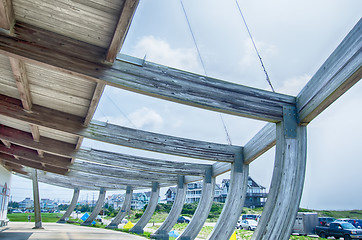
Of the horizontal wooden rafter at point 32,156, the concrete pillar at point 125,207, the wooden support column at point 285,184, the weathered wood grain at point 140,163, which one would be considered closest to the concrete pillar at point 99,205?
the concrete pillar at point 125,207

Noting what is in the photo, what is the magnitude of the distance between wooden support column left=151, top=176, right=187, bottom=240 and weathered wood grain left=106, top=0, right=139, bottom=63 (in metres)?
8.95

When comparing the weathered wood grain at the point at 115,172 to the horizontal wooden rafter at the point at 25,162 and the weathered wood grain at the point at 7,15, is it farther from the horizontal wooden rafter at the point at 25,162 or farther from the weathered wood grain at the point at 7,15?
the weathered wood grain at the point at 7,15

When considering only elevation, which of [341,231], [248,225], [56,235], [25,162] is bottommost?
[56,235]

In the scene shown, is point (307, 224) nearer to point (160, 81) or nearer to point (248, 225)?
point (248, 225)

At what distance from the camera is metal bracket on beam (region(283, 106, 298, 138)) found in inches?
170

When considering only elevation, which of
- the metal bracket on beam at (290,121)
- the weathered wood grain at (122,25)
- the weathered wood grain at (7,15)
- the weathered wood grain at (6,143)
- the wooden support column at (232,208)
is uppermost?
the weathered wood grain at (6,143)

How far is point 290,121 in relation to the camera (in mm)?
4449

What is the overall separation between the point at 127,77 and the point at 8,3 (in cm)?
171

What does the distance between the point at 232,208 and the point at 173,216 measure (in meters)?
5.95

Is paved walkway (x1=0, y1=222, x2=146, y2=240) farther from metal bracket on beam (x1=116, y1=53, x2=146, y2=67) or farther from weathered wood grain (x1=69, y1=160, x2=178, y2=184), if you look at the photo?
metal bracket on beam (x1=116, y1=53, x2=146, y2=67)

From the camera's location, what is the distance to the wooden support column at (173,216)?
11.5 meters

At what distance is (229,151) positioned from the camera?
6.92 meters

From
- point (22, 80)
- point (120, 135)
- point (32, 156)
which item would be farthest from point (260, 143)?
point (32, 156)

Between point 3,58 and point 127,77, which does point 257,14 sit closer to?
point 127,77
